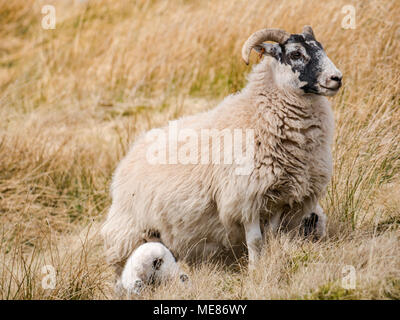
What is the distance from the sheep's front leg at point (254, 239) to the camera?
15.6ft

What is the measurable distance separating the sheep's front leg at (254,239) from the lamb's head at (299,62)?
3.82 ft

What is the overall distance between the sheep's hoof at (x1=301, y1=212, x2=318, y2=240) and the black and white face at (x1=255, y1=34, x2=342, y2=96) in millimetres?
1098

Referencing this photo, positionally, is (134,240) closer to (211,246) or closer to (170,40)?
(211,246)

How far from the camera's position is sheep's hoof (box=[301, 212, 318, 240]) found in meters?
5.06

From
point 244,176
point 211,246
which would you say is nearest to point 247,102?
point 244,176

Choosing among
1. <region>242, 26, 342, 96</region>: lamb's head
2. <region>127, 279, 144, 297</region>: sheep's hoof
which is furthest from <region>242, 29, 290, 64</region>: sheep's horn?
<region>127, 279, 144, 297</region>: sheep's hoof

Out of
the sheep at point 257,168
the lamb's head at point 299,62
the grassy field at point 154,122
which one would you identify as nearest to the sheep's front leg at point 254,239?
the sheep at point 257,168

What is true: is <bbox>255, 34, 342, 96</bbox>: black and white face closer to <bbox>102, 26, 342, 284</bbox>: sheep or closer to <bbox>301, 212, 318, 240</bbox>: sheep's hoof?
<bbox>102, 26, 342, 284</bbox>: sheep

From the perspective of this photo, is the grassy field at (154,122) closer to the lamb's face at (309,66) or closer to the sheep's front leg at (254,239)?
the sheep's front leg at (254,239)

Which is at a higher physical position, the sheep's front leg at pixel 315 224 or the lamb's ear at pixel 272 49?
the lamb's ear at pixel 272 49

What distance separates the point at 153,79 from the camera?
951cm

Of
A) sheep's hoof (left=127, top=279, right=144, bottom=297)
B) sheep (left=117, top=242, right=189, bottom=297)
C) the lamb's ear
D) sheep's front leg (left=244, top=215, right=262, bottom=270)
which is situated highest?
the lamb's ear
